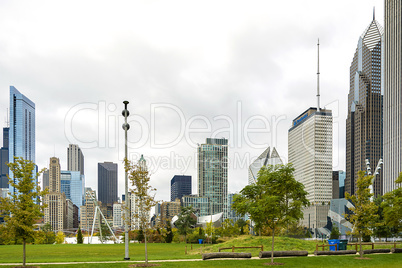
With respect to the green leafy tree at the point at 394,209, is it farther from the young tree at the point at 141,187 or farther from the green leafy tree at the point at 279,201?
the young tree at the point at 141,187

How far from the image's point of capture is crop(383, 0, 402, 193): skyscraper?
175375mm

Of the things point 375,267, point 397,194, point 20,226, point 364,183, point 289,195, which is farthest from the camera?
point 397,194

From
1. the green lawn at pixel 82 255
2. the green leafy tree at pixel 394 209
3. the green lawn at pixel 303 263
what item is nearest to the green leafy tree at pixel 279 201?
the green lawn at pixel 303 263

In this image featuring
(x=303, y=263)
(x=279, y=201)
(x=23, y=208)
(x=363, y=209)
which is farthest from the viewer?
(x=363, y=209)

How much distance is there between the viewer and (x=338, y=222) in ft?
587

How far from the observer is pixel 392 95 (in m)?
181

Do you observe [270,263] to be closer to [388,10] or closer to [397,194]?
[397,194]

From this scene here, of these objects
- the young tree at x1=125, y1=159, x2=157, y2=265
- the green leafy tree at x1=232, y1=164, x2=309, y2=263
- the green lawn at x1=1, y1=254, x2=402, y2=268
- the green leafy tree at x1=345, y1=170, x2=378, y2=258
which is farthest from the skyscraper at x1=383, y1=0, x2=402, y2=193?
the young tree at x1=125, y1=159, x2=157, y2=265

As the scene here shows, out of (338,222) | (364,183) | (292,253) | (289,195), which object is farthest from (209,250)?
(338,222)

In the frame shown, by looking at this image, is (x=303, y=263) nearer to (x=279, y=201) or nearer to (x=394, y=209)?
(x=279, y=201)

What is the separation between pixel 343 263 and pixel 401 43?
577 feet

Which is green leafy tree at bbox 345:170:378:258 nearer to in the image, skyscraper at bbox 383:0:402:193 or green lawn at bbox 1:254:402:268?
green lawn at bbox 1:254:402:268

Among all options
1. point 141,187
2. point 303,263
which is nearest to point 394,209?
point 303,263

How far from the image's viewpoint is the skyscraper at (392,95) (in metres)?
175
